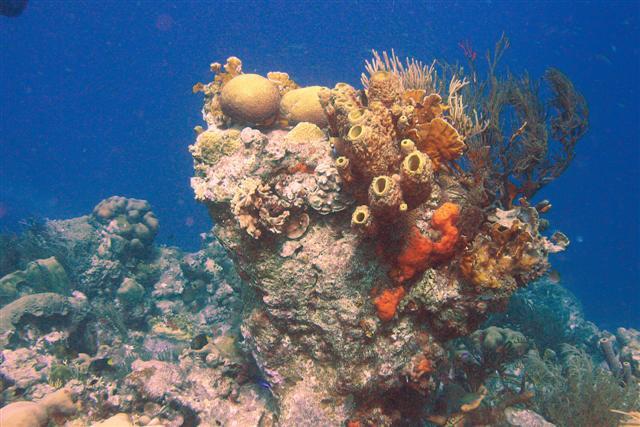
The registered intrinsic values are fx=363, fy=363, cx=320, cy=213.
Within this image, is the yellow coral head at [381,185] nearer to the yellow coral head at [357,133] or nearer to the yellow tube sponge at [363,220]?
the yellow tube sponge at [363,220]

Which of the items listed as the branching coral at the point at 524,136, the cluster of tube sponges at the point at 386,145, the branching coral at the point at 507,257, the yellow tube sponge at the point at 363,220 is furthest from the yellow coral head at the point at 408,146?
the branching coral at the point at 507,257

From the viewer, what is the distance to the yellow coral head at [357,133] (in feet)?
12.0

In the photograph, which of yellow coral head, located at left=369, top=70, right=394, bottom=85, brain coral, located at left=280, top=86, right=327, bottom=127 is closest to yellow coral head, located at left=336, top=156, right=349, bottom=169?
yellow coral head, located at left=369, top=70, right=394, bottom=85

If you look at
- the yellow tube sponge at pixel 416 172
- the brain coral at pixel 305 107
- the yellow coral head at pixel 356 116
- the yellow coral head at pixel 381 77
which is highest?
the brain coral at pixel 305 107

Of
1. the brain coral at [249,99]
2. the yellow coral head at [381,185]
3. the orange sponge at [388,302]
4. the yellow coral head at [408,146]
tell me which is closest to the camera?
the yellow coral head at [381,185]

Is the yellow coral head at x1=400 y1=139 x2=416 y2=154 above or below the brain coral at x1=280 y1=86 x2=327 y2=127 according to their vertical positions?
below

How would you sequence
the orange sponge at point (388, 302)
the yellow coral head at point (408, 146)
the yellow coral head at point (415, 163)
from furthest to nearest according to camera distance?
the orange sponge at point (388, 302), the yellow coral head at point (408, 146), the yellow coral head at point (415, 163)

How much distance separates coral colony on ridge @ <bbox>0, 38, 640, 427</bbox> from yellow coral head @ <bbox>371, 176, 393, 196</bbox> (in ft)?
0.05

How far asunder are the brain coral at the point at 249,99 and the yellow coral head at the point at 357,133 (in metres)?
2.56

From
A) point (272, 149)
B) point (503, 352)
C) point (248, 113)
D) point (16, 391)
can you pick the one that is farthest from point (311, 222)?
point (16, 391)

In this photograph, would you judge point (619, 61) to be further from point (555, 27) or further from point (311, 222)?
point (311, 222)

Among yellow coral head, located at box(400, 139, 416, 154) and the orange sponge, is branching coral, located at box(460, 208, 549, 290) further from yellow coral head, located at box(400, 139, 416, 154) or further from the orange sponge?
yellow coral head, located at box(400, 139, 416, 154)

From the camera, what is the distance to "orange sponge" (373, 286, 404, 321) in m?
4.01

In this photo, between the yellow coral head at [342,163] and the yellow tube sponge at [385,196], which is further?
the yellow coral head at [342,163]
